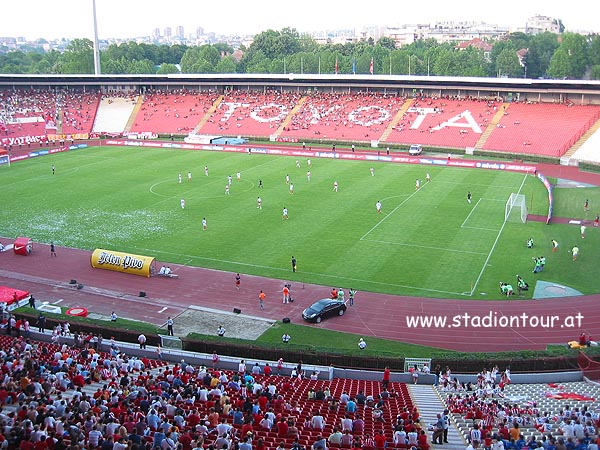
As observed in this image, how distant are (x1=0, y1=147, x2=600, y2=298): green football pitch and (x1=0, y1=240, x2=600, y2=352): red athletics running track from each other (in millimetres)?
1506

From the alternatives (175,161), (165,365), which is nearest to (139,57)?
(175,161)

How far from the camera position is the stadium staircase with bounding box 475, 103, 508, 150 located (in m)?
78.4

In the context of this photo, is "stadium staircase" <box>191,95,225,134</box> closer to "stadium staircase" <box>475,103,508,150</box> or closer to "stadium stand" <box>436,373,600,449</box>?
"stadium staircase" <box>475,103,508,150</box>

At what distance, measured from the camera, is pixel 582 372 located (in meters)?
23.6

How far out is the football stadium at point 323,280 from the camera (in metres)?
17.9

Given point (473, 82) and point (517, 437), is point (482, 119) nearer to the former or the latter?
point (473, 82)

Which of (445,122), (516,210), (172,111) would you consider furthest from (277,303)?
(172,111)

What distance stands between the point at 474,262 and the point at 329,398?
20843 mm

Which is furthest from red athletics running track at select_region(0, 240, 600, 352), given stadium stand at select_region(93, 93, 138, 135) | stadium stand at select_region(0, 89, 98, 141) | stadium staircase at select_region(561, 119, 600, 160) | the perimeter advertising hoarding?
stadium stand at select_region(93, 93, 138, 135)

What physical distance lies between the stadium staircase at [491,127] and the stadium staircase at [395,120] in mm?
12318

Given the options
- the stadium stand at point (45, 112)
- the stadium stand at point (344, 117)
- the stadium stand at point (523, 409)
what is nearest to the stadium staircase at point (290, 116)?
the stadium stand at point (344, 117)

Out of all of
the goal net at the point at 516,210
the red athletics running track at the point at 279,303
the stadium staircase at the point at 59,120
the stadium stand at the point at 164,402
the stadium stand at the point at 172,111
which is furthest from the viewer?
the stadium stand at the point at 172,111

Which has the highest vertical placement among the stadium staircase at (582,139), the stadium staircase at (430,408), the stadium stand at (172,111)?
the stadium stand at (172,111)

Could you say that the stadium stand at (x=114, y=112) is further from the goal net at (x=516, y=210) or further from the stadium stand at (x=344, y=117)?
the goal net at (x=516, y=210)
